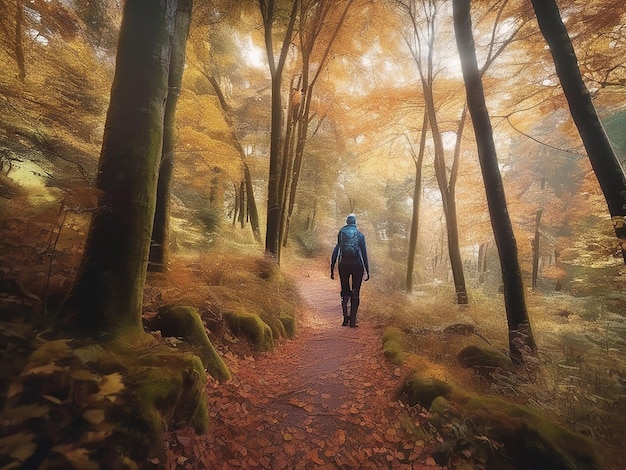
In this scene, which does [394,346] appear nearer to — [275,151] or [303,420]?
[303,420]

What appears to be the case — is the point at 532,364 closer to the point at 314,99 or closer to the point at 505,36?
the point at 505,36

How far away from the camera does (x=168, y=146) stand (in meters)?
6.23

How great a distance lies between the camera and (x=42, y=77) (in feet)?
22.1

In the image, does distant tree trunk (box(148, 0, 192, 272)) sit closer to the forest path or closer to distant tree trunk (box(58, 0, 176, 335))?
the forest path

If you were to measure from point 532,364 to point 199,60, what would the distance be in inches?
566

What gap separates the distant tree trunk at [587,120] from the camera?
3895 millimetres

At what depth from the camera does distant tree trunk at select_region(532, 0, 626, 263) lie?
3895 mm

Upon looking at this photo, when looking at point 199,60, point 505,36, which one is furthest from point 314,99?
point 505,36

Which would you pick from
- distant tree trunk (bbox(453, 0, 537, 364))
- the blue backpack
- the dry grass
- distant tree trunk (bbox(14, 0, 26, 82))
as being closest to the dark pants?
the blue backpack

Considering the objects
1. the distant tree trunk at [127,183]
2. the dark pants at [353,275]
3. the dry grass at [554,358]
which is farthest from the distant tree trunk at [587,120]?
the distant tree trunk at [127,183]

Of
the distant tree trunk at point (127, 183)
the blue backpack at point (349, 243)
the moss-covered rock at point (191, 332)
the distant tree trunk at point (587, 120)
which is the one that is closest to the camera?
the distant tree trunk at point (127, 183)

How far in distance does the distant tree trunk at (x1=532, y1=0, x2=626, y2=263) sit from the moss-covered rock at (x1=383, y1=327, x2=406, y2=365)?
3.21 meters

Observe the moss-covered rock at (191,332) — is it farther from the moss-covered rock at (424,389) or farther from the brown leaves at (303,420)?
the moss-covered rock at (424,389)

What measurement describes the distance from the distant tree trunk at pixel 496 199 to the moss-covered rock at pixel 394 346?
164 centimetres
